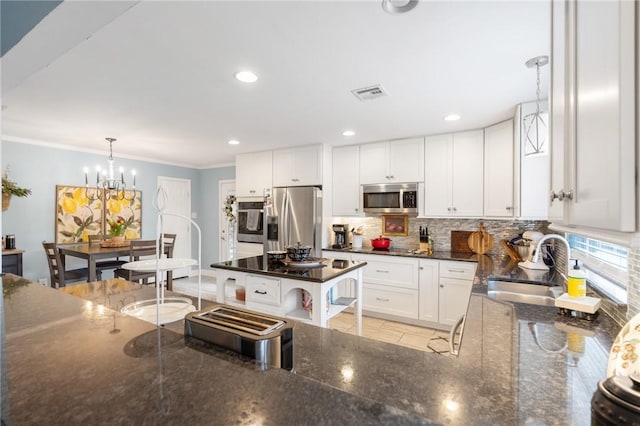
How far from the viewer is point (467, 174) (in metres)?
3.45

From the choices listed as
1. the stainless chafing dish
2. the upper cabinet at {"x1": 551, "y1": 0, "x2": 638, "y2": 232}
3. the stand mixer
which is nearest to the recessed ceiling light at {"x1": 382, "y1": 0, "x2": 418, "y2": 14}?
the upper cabinet at {"x1": 551, "y1": 0, "x2": 638, "y2": 232}

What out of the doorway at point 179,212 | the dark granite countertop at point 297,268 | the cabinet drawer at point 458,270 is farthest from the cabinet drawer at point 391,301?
the doorway at point 179,212

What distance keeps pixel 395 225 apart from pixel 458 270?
3.81 ft

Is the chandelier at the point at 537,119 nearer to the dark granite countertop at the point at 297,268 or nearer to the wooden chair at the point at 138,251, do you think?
the dark granite countertop at the point at 297,268

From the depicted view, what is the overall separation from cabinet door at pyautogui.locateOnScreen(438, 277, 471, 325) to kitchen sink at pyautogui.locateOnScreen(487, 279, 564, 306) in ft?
3.23

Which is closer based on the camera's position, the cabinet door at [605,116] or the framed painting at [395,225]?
the cabinet door at [605,116]

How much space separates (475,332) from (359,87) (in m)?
1.84


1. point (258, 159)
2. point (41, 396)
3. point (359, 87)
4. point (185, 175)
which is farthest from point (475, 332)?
point (185, 175)

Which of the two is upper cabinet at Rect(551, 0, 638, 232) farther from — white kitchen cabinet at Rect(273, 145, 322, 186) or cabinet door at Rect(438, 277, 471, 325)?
white kitchen cabinet at Rect(273, 145, 322, 186)

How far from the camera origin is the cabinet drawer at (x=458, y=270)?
320 centimetres

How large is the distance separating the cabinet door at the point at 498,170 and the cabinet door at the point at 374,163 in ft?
3.86

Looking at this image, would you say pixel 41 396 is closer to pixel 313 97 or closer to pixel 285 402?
pixel 285 402

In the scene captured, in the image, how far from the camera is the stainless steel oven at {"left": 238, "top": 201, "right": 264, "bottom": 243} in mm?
4645

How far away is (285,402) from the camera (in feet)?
1.88
